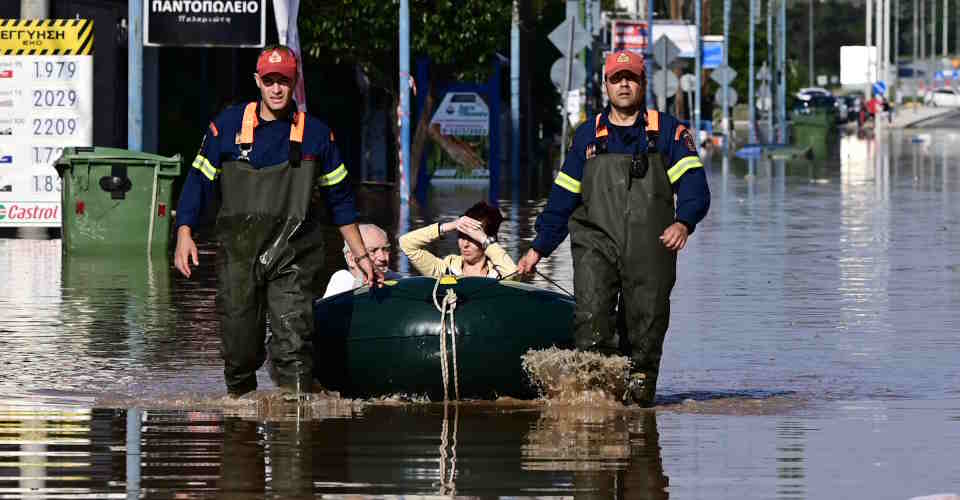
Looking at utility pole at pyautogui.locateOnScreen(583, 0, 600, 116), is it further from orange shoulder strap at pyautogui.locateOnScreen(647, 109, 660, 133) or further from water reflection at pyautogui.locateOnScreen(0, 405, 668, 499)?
water reflection at pyautogui.locateOnScreen(0, 405, 668, 499)

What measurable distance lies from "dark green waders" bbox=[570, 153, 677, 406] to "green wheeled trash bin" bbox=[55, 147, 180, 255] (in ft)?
38.1

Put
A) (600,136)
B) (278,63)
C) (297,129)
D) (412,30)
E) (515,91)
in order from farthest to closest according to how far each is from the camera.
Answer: (515,91) → (412,30) → (600,136) → (297,129) → (278,63)

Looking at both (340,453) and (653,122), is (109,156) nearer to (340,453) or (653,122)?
(653,122)

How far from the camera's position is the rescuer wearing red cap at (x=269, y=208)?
10.8m

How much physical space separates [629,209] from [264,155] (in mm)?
1713

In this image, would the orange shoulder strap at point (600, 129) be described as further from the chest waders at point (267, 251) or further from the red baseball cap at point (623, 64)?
the chest waders at point (267, 251)

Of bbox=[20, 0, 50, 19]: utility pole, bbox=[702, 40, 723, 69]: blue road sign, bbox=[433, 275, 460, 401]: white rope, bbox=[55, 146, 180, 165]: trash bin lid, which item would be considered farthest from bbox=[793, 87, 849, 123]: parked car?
bbox=[433, 275, 460, 401]: white rope

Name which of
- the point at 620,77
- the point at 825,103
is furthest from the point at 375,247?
the point at 825,103

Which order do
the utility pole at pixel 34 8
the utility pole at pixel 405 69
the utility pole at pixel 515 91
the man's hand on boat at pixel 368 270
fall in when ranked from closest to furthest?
the man's hand on boat at pixel 368 270 < the utility pole at pixel 34 8 < the utility pole at pixel 405 69 < the utility pole at pixel 515 91

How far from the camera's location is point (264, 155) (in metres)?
10.8

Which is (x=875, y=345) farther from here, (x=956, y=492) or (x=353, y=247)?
(x=956, y=492)

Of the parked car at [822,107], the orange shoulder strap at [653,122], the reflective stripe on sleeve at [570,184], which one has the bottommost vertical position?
the reflective stripe on sleeve at [570,184]

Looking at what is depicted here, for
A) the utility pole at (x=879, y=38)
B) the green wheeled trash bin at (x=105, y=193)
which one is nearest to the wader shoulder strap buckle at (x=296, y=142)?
the green wheeled trash bin at (x=105, y=193)

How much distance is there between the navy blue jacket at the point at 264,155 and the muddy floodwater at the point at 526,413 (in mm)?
973
